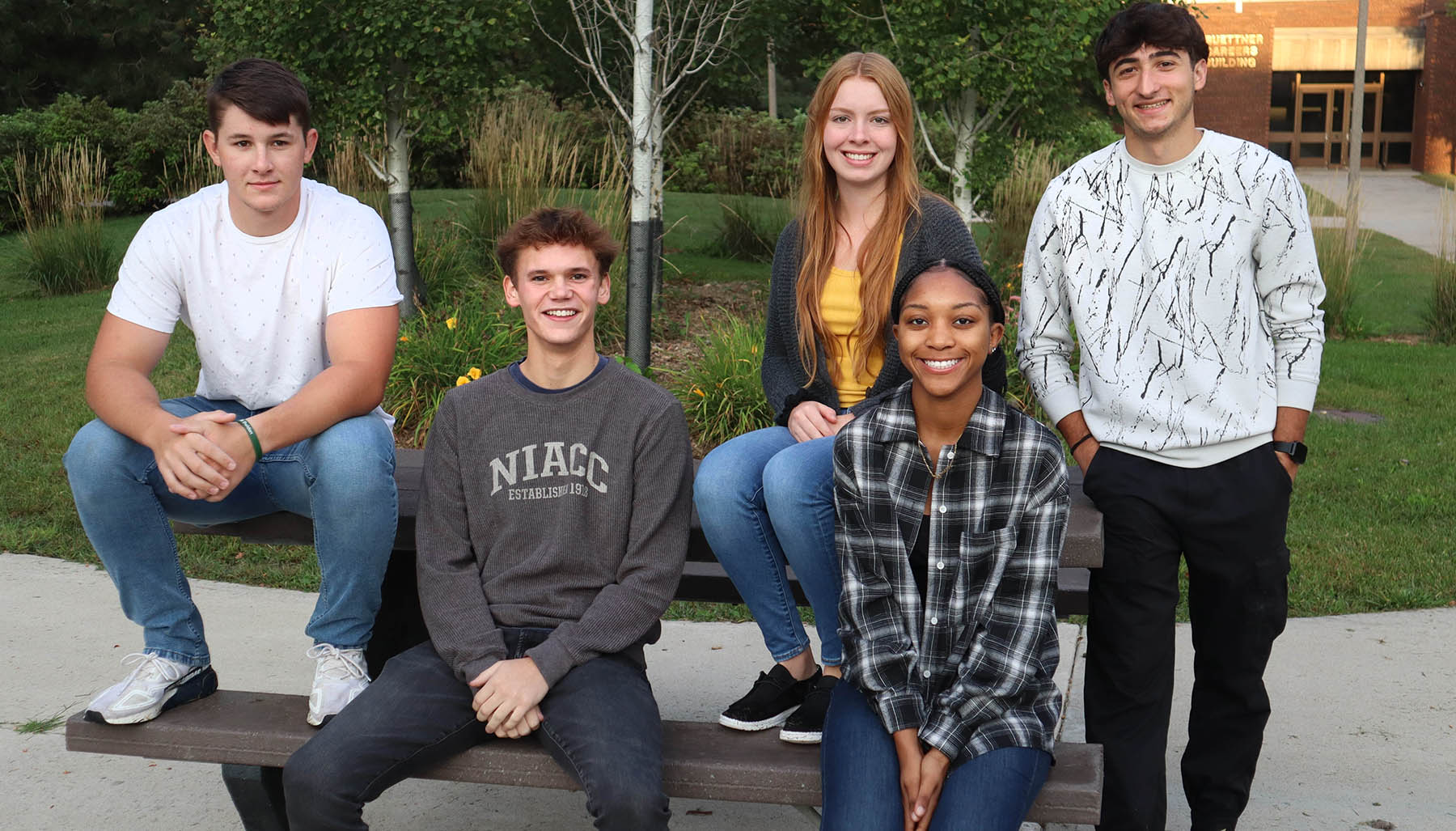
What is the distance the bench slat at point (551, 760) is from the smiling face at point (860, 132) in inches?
52.9

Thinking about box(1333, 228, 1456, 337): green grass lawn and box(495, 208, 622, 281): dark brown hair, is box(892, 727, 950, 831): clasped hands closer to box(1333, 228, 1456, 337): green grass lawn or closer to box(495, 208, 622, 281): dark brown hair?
box(495, 208, 622, 281): dark brown hair

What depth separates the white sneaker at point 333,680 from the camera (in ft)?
8.74

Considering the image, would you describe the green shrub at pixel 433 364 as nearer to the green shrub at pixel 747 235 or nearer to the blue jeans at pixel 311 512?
the blue jeans at pixel 311 512

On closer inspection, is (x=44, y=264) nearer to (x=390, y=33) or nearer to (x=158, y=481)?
(x=390, y=33)

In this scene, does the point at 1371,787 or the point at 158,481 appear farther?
the point at 1371,787

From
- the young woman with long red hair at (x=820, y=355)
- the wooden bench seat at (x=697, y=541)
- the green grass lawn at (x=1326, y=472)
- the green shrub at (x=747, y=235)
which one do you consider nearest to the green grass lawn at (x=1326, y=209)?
the green grass lawn at (x=1326, y=472)

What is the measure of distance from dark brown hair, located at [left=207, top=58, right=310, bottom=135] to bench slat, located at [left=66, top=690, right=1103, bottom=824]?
1.30 m

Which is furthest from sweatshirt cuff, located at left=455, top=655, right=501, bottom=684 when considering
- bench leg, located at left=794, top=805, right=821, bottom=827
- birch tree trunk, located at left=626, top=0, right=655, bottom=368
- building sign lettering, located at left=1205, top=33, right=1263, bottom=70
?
building sign lettering, located at left=1205, top=33, right=1263, bottom=70

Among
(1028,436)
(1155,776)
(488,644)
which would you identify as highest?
(1028,436)

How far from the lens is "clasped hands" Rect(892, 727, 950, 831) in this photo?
232cm

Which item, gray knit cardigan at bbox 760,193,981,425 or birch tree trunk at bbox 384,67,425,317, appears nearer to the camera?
gray knit cardigan at bbox 760,193,981,425

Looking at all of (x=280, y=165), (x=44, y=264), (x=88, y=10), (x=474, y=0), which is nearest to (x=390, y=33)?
(x=474, y=0)

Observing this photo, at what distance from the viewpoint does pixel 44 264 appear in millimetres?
11391

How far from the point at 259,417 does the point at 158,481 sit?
286mm
